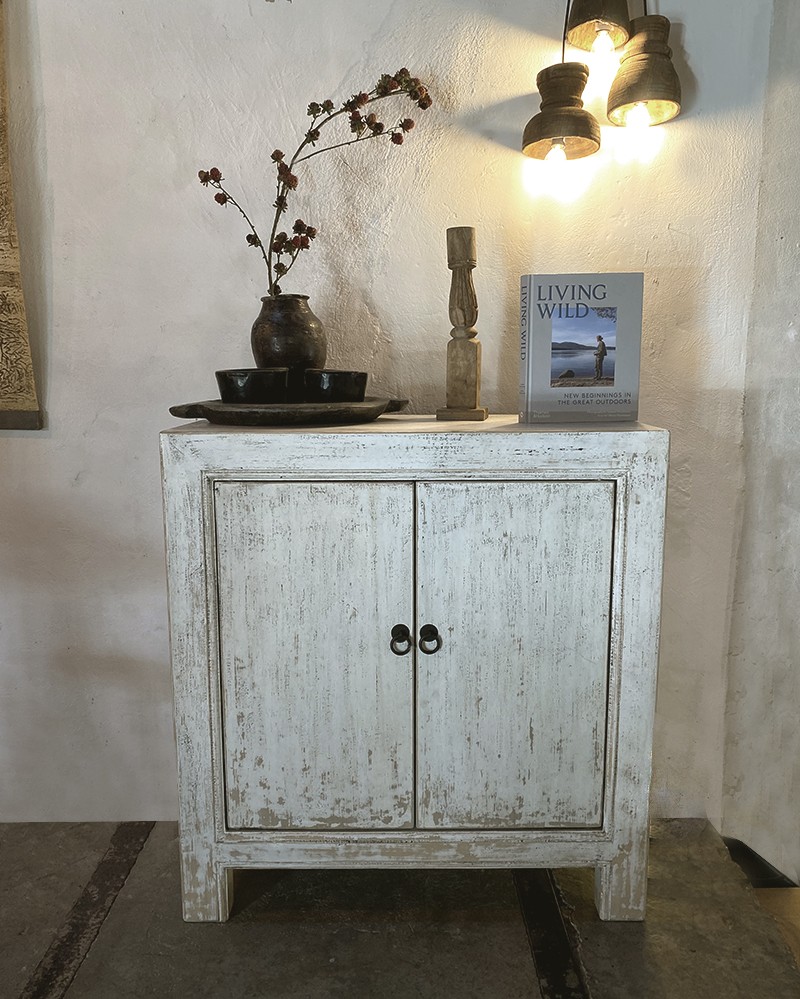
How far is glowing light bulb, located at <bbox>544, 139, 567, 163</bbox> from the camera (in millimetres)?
1694

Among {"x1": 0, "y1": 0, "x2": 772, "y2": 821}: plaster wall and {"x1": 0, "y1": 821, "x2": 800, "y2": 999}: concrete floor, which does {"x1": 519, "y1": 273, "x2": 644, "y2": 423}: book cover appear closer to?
{"x1": 0, "y1": 0, "x2": 772, "y2": 821}: plaster wall

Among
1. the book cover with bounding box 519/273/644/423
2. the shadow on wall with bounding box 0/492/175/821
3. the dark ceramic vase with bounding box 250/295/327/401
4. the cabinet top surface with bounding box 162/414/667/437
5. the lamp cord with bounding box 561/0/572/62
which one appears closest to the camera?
the cabinet top surface with bounding box 162/414/667/437

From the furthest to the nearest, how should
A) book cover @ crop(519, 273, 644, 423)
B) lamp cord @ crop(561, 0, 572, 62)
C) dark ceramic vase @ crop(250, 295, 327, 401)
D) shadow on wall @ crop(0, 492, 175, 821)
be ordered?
1. shadow on wall @ crop(0, 492, 175, 821)
2. lamp cord @ crop(561, 0, 572, 62)
3. dark ceramic vase @ crop(250, 295, 327, 401)
4. book cover @ crop(519, 273, 644, 423)

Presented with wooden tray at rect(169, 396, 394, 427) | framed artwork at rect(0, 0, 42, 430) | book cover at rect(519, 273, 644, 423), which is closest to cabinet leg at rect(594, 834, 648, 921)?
book cover at rect(519, 273, 644, 423)

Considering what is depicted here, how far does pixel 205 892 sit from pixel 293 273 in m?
1.42

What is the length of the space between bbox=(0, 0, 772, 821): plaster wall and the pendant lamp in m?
0.09

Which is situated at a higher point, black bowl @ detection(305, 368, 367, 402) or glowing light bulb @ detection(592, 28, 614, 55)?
glowing light bulb @ detection(592, 28, 614, 55)

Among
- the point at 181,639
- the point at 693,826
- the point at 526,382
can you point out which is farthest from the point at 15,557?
the point at 693,826

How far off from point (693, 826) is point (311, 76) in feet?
6.96

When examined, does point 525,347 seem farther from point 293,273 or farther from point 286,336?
point 293,273

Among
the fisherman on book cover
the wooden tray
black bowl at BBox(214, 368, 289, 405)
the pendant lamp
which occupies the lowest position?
the wooden tray

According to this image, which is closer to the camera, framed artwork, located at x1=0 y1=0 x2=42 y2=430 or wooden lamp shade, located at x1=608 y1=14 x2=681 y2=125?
wooden lamp shade, located at x1=608 y1=14 x2=681 y2=125

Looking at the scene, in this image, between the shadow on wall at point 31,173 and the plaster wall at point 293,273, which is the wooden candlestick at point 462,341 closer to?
the plaster wall at point 293,273

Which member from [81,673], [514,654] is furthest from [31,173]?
[514,654]
